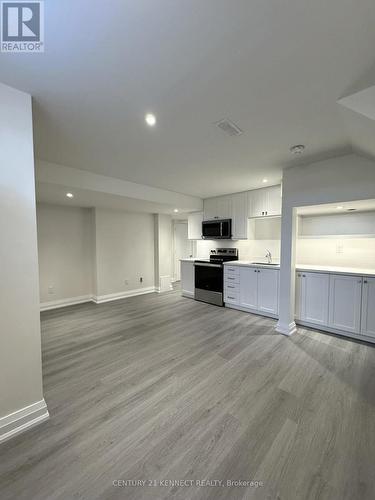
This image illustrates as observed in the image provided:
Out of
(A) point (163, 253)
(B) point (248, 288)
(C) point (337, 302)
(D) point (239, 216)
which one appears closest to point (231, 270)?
(B) point (248, 288)

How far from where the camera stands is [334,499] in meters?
1.12

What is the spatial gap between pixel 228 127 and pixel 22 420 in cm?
290

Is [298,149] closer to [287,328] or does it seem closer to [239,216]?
[239,216]

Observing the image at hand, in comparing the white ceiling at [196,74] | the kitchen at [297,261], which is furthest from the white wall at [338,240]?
the white ceiling at [196,74]

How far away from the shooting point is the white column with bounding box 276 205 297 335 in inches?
118

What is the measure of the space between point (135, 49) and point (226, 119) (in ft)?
2.92

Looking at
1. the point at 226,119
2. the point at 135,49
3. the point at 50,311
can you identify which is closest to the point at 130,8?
the point at 135,49

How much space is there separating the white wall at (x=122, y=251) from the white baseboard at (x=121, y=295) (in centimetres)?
6

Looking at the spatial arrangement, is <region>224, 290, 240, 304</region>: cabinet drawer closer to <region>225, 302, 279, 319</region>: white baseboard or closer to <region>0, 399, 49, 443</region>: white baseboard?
<region>225, 302, 279, 319</region>: white baseboard

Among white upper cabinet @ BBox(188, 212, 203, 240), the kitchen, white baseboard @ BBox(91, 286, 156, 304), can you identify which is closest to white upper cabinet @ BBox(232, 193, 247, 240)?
the kitchen

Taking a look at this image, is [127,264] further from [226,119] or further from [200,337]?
[226,119]

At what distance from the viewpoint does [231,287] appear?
4.20 m

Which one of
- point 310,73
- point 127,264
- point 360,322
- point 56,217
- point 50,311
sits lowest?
point 50,311

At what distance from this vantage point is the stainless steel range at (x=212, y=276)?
4.42 metres
